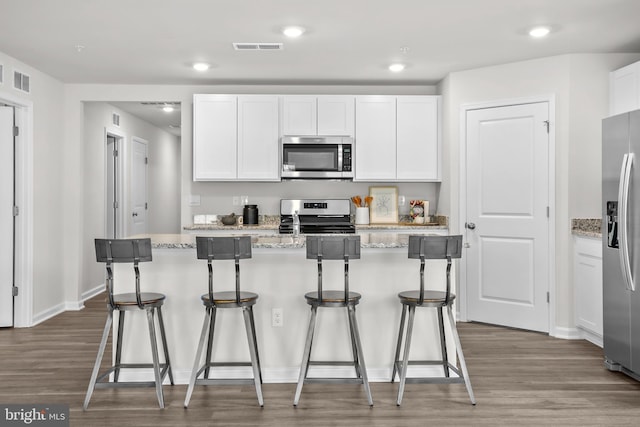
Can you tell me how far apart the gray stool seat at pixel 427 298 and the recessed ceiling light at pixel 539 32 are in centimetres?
211

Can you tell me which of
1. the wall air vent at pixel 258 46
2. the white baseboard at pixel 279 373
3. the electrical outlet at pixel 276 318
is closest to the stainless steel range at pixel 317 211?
the wall air vent at pixel 258 46

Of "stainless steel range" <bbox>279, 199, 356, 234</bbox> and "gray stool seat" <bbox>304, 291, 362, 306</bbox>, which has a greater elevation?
"stainless steel range" <bbox>279, 199, 356, 234</bbox>

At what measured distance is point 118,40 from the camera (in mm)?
4316

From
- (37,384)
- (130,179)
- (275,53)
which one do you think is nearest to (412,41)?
(275,53)

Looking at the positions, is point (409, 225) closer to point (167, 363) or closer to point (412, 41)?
point (412, 41)

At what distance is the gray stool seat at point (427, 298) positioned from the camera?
10.3ft

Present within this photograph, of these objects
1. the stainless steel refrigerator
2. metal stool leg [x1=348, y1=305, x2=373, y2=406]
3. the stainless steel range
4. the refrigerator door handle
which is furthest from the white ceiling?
metal stool leg [x1=348, y1=305, x2=373, y2=406]

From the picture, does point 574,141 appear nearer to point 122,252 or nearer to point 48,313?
point 122,252

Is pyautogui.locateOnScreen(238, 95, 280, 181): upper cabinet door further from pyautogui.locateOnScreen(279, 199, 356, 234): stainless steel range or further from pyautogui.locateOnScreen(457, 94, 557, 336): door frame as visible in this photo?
pyautogui.locateOnScreen(457, 94, 557, 336): door frame

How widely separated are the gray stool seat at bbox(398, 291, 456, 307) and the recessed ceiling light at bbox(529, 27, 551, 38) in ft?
6.92

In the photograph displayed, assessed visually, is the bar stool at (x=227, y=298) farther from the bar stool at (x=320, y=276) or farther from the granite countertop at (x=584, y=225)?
the granite countertop at (x=584, y=225)

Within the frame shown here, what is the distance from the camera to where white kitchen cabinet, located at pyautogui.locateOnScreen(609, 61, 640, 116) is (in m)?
4.28

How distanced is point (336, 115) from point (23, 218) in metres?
3.13

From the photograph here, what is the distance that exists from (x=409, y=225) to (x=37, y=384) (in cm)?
356
